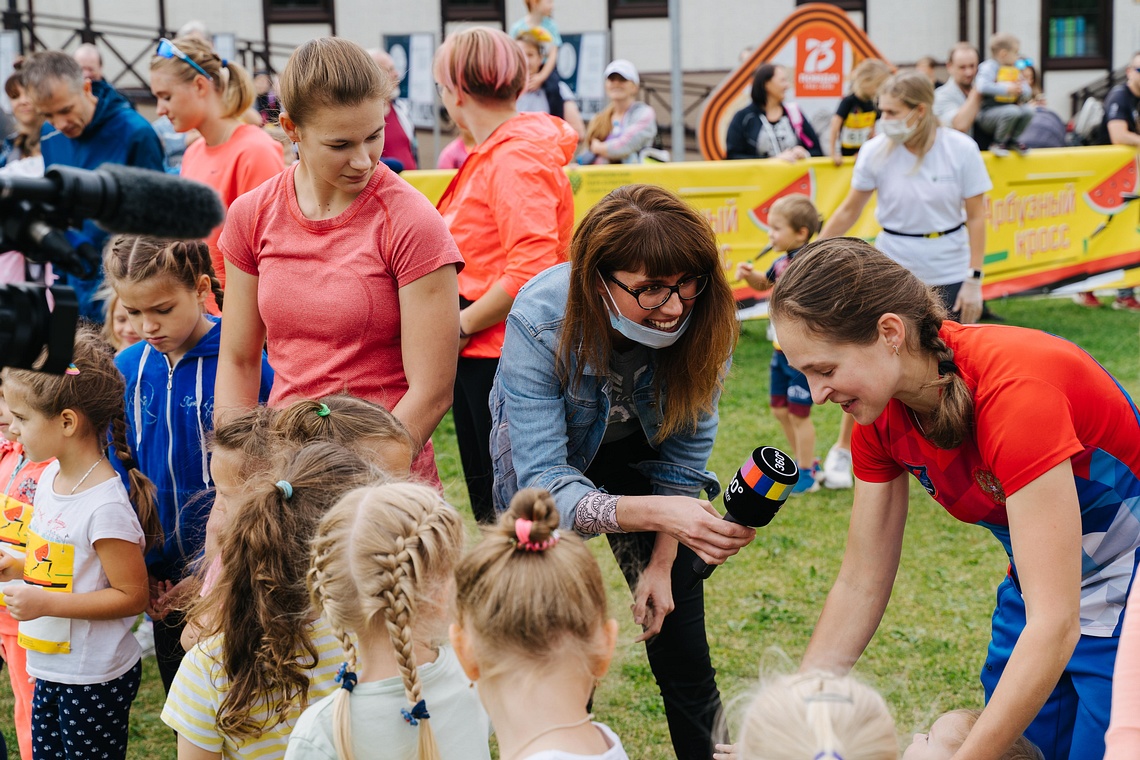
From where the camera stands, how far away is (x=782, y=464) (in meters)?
2.30

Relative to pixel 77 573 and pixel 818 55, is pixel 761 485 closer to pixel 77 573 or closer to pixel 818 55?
pixel 77 573

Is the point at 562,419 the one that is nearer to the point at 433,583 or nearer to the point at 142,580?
the point at 433,583

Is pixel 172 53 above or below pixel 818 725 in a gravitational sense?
above

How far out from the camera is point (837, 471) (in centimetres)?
595

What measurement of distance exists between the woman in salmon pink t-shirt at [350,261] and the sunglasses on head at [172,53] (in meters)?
1.52

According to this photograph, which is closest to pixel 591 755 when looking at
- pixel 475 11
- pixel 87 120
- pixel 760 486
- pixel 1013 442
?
pixel 760 486

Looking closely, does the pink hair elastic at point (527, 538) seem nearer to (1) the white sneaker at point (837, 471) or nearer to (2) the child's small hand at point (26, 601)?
(2) the child's small hand at point (26, 601)

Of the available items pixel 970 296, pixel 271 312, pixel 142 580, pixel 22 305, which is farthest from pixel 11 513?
pixel 970 296

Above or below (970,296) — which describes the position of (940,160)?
above

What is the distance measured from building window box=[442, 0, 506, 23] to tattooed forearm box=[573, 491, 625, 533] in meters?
17.8

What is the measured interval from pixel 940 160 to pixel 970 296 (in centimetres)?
72

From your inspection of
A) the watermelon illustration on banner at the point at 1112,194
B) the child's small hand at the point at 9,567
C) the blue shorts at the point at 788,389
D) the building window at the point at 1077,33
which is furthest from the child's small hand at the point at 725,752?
the building window at the point at 1077,33

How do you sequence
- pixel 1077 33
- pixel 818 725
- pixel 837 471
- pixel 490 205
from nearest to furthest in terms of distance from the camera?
1. pixel 818 725
2. pixel 490 205
3. pixel 837 471
4. pixel 1077 33

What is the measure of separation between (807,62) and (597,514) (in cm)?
949
